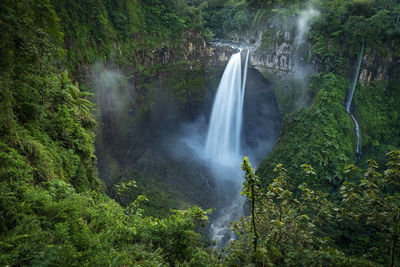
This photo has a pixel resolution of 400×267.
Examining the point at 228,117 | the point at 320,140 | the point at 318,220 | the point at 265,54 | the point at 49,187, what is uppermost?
the point at 265,54

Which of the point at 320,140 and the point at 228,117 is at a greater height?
the point at 228,117

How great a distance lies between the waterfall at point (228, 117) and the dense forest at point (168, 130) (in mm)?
1863

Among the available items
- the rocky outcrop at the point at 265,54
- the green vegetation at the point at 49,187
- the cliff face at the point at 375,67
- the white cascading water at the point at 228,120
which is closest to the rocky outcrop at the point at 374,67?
the cliff face at the point at 375,67

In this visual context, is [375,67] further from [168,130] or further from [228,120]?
[168,130]

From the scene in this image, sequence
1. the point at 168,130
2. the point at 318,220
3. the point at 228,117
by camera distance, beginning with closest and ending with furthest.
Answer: the point at 318,220 < the point at 168,130 < the point at 228,117

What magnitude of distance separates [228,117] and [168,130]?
5866 millimetres

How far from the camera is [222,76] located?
20.8 m

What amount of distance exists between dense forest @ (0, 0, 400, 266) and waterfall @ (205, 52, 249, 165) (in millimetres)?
1863

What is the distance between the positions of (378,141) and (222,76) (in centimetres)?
1344

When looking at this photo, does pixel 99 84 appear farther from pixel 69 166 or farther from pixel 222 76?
pixel 222 76

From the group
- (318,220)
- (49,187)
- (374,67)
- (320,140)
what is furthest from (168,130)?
(318,220)

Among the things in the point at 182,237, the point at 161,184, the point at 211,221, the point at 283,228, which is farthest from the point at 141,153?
the point at 283,228

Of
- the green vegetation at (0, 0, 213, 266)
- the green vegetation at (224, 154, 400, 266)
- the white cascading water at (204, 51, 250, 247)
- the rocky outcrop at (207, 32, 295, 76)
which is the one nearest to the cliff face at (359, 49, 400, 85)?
the rocky outcrop at (207, 32, 295, 76)

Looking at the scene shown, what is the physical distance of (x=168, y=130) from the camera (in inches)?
797
